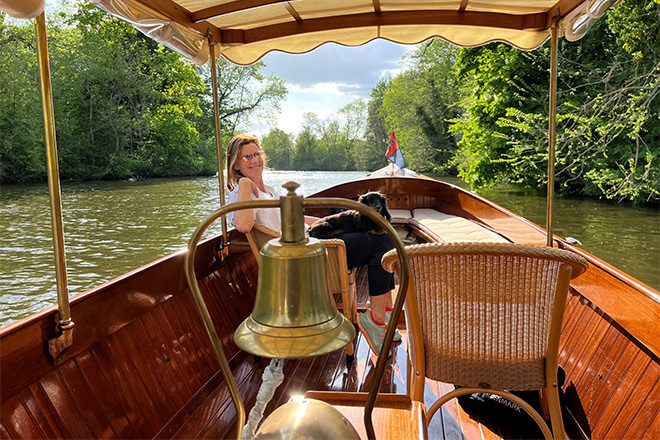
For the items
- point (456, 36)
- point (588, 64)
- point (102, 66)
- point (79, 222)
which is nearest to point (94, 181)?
point (102, 66)

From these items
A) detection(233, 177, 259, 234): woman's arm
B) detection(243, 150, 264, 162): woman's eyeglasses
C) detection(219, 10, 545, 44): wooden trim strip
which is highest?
detection(219, 10, 545, 44): wooden trim strip

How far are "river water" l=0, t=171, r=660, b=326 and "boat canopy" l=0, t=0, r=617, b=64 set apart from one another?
17.4 feet

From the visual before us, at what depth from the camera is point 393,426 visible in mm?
988

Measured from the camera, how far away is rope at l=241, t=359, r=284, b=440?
1.82 meters

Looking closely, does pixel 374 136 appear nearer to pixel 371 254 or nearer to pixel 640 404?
pixel 371 254

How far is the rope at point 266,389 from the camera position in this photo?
1.82 metres

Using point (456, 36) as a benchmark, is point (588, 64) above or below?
above

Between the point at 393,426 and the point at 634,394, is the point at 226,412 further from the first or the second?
the point at 634,394

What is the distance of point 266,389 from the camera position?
6.83ft

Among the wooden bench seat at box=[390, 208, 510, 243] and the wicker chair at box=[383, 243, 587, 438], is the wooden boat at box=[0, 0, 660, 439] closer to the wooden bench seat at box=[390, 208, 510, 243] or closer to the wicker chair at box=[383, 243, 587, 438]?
the wicker chair at box=[383, 243, 587, 438]

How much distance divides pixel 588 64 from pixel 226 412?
1195cm

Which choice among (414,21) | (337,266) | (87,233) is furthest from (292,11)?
(87,233)

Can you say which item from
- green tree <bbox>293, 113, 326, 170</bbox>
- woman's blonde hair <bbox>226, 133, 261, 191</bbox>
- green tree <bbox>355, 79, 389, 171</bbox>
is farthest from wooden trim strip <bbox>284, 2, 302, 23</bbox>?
green tree <bbox>293, 113, 326, 170</bbox>

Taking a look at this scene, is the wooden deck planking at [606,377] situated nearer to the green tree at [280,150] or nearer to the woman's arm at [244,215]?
the woman's arm at [244,215]
